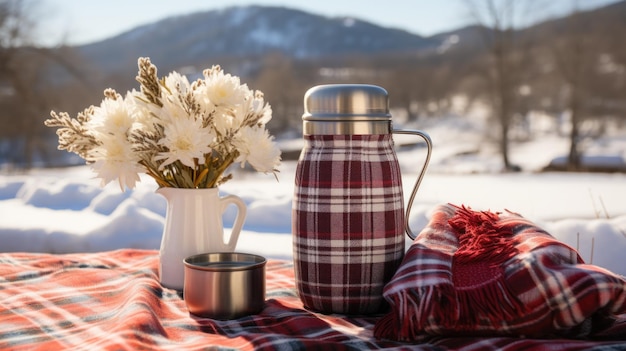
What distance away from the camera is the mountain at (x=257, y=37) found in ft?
171

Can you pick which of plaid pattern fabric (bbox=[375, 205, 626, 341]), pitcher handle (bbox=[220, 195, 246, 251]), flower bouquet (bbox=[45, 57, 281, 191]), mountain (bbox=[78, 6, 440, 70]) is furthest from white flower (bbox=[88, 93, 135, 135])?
mountain (bbox=[78, 6, 440, 70])

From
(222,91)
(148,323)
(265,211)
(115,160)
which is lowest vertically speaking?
(148,323)

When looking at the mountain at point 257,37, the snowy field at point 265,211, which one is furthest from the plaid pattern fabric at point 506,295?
the mountain at point 257,37

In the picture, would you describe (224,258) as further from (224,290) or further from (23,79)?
(23,79)

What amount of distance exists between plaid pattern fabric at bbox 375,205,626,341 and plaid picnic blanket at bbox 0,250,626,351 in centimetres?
2

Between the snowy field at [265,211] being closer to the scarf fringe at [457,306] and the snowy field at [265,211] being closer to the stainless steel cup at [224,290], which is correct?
the scarf fringe at [457,306]

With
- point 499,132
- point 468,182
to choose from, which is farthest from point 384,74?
point 468,182

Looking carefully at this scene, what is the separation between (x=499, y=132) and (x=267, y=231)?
38.2 feet

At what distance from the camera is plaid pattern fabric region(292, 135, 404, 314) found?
2.98 ft

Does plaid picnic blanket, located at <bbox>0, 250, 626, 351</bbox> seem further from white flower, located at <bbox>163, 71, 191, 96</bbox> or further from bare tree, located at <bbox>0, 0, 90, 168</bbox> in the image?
bare tree, located at <bbox>0, 0, 90, 168</bbox>

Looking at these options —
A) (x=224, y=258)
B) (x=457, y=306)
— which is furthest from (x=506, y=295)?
(x=224, y=258)

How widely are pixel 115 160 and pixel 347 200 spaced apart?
415 millimetres

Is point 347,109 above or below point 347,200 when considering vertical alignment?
above

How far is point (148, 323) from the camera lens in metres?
0.83
